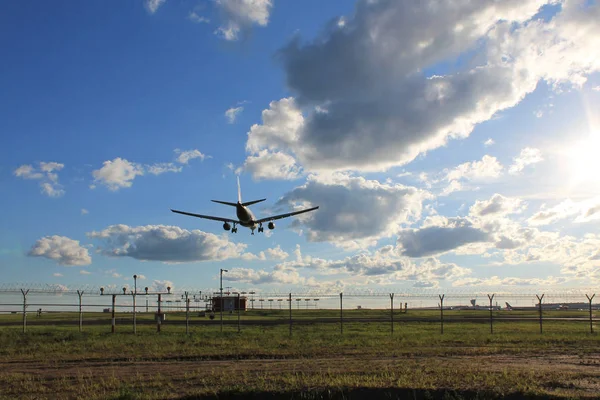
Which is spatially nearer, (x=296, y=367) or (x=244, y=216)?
(x=296, y=367)

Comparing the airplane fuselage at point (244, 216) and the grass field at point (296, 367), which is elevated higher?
the airplane fuselage at point (244, 216)

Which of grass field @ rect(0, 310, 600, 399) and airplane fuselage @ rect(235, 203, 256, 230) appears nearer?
grass field @ rect(0, 310, 600, 399)

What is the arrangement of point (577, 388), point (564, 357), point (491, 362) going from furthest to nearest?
point (564, 357)
point (491, 362)
point (577, 388)

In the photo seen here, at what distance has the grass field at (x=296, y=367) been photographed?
15.7 m

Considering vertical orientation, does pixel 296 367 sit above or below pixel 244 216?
below

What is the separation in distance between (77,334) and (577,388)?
3175cm

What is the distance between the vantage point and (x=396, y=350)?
2778 centimetres

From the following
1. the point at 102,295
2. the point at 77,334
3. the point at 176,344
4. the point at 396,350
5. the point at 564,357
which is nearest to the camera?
the point at 564,357

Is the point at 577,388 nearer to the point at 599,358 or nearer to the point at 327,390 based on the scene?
the point at 327,390

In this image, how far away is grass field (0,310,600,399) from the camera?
15688 millimetres

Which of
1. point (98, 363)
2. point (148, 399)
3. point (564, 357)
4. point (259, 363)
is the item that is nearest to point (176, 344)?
point (98, 363)

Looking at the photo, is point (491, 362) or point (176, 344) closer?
point (491, 362)

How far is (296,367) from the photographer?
21.4m

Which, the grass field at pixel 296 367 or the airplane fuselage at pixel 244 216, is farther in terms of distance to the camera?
the airplane fuselage at pixel 244 216
